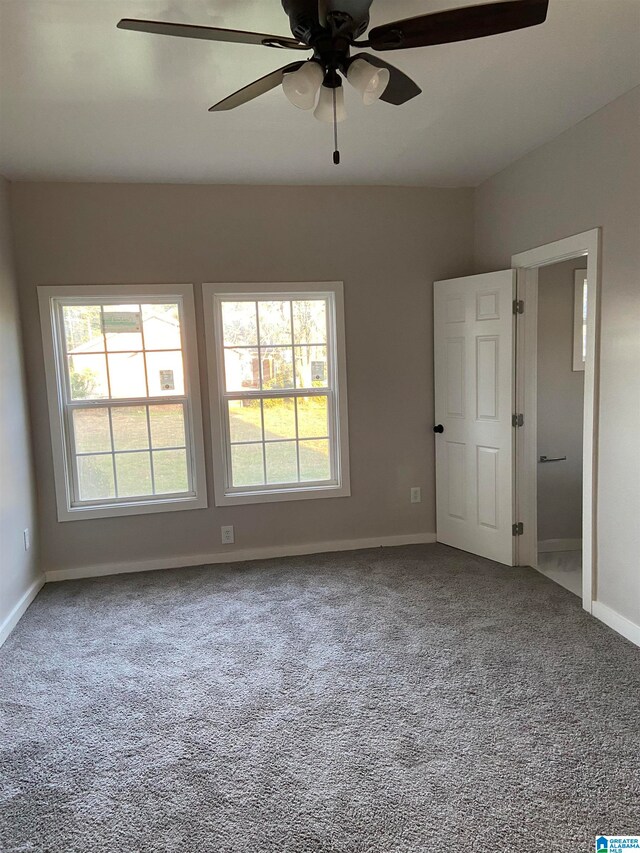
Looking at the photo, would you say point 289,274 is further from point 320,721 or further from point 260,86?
point 320,721

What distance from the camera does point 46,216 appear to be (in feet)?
11.5

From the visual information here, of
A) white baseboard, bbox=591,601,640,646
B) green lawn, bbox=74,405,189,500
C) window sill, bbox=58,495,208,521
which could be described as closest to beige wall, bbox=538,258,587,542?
white baseboard, bbox=591,601,640,646

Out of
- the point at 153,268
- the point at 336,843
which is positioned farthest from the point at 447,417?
the point at 336,843

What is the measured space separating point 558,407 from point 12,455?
383cm

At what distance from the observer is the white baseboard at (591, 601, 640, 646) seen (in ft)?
8.71

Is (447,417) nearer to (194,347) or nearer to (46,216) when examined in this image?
(194,347)

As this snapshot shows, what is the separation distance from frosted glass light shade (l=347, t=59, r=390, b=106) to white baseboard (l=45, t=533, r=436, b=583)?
310cm

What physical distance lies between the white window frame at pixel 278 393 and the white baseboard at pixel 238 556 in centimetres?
39

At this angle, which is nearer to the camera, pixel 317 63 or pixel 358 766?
pixel 317 63

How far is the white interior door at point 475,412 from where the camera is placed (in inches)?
140

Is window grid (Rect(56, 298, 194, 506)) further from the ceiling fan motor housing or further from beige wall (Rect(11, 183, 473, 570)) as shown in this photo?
the ceiling fan motor housing

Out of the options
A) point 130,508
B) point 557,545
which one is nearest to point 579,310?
point 557,545

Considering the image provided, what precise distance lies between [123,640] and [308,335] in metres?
2.39

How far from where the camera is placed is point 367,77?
5.62 feet
